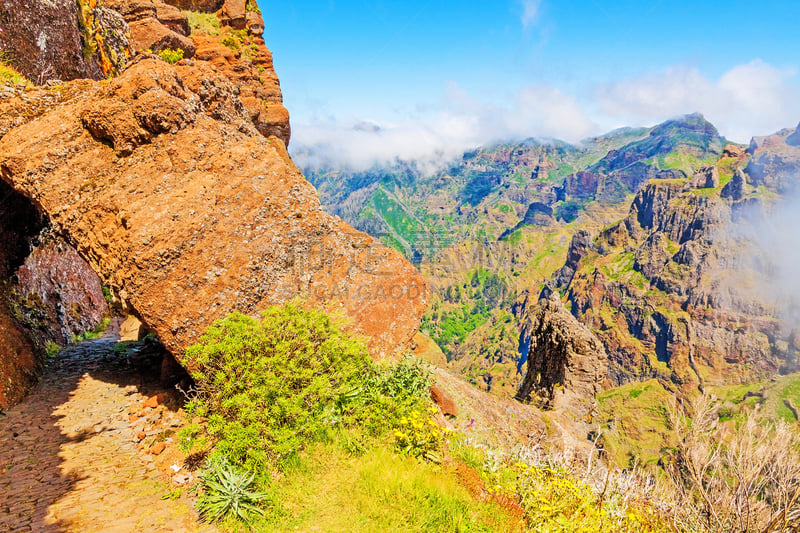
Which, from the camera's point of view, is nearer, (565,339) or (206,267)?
(206,267)

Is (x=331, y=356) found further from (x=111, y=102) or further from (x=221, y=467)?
(x=111, y=102)

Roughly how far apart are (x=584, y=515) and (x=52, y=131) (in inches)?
606

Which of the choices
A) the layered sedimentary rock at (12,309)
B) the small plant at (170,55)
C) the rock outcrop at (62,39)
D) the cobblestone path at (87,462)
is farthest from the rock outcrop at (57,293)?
the small plant at (170,55)

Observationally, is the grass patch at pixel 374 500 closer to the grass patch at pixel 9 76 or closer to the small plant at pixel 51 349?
the small plant at pixel 51 349

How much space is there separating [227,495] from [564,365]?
26.2 metres

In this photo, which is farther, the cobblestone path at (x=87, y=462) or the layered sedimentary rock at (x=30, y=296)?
the layered sedimentary rock at (x=30, y=296)

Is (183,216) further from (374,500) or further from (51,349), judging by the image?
(51,349)

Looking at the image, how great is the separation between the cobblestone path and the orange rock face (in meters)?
2.41

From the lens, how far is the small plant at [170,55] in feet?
70.1

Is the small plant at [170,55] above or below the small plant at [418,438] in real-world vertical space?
above

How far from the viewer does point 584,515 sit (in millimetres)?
7281

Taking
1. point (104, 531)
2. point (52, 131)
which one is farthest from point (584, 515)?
point (52, 131)

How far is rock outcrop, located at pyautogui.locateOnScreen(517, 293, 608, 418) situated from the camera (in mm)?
26391

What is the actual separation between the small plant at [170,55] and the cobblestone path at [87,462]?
55.4ft
